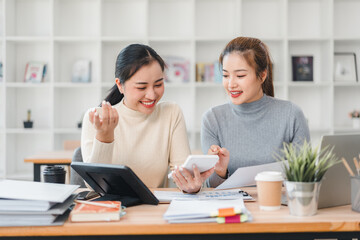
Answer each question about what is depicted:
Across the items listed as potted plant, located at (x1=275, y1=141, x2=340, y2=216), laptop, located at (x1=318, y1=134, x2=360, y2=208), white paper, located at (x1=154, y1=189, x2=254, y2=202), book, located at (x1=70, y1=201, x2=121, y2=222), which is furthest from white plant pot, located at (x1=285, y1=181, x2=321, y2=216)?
book, located at (x1=70, y1=201, x2=121, y2=222)

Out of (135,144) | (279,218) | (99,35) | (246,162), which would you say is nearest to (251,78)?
(246,162)

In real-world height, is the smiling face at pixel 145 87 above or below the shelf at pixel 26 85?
below

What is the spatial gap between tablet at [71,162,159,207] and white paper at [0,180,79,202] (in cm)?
9

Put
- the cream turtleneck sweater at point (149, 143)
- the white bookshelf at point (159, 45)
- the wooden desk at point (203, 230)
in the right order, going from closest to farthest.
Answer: the wooden desk at point (203, 230) < the cream turtleneck sweater at point (149, 143) < the white bookshelf at point (159, 45)

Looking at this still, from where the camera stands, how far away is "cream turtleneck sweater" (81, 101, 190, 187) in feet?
6.64

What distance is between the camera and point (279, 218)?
1315 mm

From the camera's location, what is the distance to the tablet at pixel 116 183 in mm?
1432

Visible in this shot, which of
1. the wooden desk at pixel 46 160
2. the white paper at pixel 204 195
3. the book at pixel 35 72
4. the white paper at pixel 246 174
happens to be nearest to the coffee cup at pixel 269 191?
the white paper at pixel 204 195

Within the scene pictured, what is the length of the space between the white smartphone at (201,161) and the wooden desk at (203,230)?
257mm

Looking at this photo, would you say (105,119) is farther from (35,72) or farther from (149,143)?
(35,72)

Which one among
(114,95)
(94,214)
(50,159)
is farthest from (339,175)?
(50,159)

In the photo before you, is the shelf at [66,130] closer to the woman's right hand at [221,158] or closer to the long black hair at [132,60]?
the long black hair at [132,60]

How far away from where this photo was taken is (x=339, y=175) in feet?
4.90

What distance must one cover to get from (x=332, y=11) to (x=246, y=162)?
2914 mm
